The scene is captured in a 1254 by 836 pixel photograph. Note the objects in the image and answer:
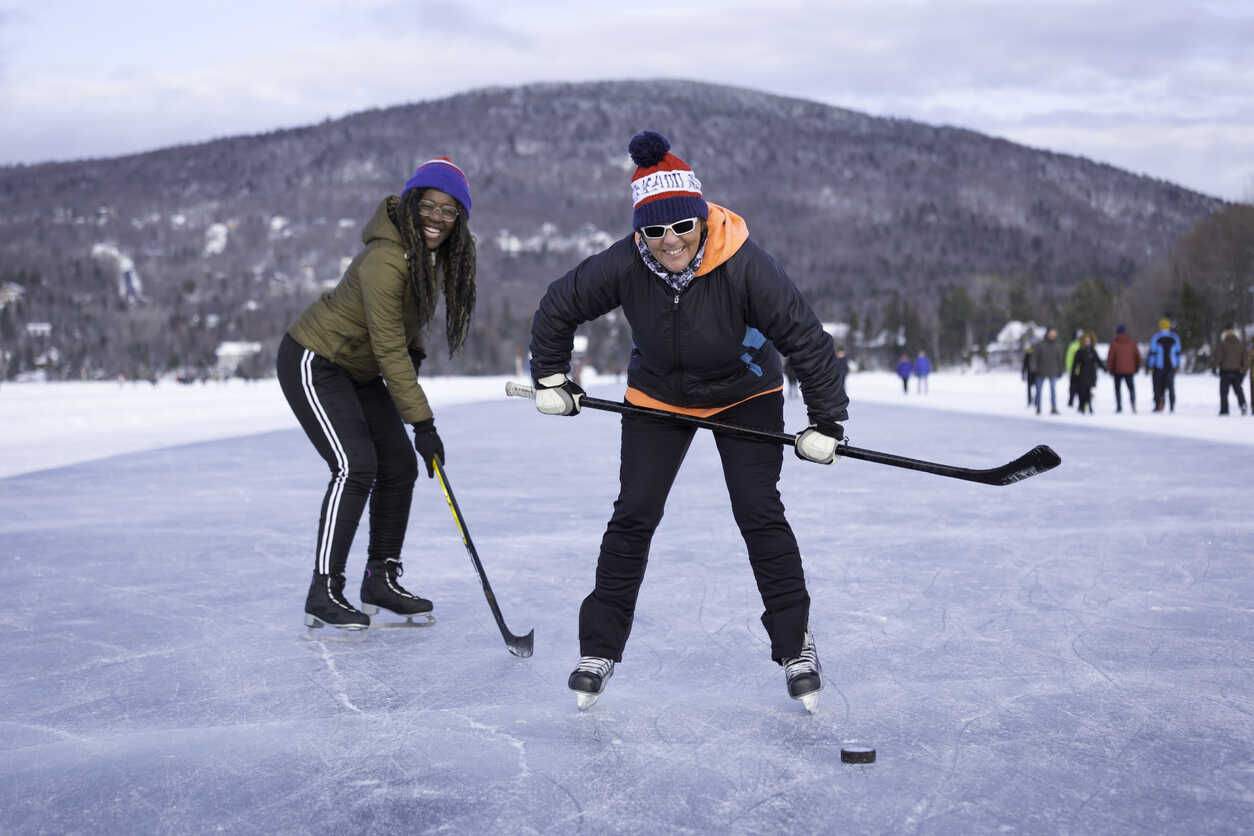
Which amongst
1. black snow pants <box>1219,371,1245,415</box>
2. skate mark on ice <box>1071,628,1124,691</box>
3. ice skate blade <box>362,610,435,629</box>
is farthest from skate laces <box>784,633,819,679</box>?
black snow pants <box>1219,371,1245,415</box>

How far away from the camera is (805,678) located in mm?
2986

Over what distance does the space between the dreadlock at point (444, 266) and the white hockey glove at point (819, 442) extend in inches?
52.3

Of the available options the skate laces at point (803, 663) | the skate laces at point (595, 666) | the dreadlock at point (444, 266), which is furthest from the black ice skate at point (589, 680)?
the dreadlock at point (444, 266)

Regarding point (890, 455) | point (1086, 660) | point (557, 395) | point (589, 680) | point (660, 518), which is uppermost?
point (557, 395)

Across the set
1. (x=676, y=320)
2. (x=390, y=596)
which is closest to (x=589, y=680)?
(x=676, y=320)

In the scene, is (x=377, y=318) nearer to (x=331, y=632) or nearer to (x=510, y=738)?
(x=331, y=632)

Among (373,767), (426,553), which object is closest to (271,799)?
(373,767)

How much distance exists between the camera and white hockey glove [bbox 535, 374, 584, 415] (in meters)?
3.20

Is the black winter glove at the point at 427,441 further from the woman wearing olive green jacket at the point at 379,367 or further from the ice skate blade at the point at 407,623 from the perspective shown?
the ice skate blade at the point at 407,623

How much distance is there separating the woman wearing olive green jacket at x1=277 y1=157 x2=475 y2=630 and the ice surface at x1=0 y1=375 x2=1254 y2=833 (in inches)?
12.7

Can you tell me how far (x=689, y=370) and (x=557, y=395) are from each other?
0.39 m

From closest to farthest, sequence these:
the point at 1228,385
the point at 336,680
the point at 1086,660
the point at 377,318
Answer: the point at 336,680, the point at 1086,660, the point at 377,318, the point at 1228,385

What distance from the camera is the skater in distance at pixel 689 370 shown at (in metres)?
2.87

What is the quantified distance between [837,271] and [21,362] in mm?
113414
